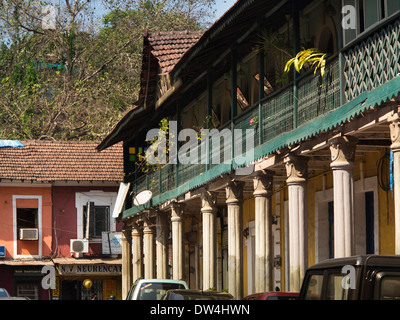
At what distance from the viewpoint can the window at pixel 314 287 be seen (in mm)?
8197

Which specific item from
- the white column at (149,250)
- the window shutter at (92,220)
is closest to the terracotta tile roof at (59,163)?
the window shutter at (92,220)

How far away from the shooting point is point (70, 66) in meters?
51.1

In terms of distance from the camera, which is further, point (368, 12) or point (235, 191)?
point (235, 191)

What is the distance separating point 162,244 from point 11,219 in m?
14.2

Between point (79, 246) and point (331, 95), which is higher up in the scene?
point (331, 95)

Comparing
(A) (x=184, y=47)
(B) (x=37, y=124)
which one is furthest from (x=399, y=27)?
(B) (x=37, y=124)

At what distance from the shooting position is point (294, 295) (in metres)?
13.4

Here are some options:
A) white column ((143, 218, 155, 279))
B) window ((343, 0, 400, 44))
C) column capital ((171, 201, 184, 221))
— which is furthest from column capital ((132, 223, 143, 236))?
window ((343, 0, 400, 44))

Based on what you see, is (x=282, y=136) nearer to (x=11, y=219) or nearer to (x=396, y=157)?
(x=396, y=157)

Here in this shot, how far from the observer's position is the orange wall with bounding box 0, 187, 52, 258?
131ft

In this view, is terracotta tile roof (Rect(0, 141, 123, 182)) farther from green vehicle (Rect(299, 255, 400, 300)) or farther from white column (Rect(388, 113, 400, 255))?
green vehicle (Rect(299, 255, 400, 300))

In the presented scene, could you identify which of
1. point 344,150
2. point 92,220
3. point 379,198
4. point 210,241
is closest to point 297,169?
point 379,198

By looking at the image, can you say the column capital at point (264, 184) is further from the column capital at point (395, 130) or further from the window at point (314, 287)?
the window at point (314, 287)
